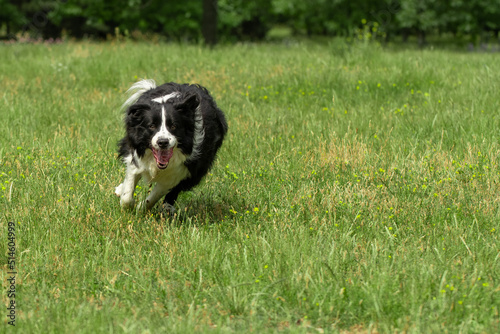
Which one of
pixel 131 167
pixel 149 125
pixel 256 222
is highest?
pixel 149 125

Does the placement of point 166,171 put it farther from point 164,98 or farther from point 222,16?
point 222,16

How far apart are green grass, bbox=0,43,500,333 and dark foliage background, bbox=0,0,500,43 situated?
10.5 meters

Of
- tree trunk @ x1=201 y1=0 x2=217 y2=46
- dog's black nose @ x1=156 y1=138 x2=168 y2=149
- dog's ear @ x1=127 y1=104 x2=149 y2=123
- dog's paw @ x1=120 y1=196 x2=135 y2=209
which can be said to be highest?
tree trunk @ x1=201 y1=0 x2=217 y2=46

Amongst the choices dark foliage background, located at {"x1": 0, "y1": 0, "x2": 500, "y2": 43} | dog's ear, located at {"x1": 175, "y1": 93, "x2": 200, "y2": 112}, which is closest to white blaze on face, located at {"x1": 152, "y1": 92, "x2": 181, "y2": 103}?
dog's ear, located at {"x1": 175, "y1": 93, "x2": 200, "y2": 112}

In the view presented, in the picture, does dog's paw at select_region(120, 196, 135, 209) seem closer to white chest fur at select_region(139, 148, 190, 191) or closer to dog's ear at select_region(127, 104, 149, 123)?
white chest fur at select_region(139, 148, 190, 191)

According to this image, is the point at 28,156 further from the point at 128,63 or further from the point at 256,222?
the point at 128,63

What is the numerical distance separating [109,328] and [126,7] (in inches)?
761

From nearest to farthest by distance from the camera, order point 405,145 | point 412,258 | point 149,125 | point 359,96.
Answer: point 412,258
point 149,125
point 405,145
point 359,96

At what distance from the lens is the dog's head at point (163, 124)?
453 centimetres

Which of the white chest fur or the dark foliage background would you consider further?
the dark foliage background

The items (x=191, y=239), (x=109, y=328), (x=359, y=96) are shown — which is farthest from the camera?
(x=359, y=96)

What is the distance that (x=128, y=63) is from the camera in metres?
10.4

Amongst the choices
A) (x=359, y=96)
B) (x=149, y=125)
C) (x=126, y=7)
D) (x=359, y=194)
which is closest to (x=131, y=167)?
(x=149, y=125)

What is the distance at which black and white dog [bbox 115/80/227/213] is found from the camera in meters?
4.58
